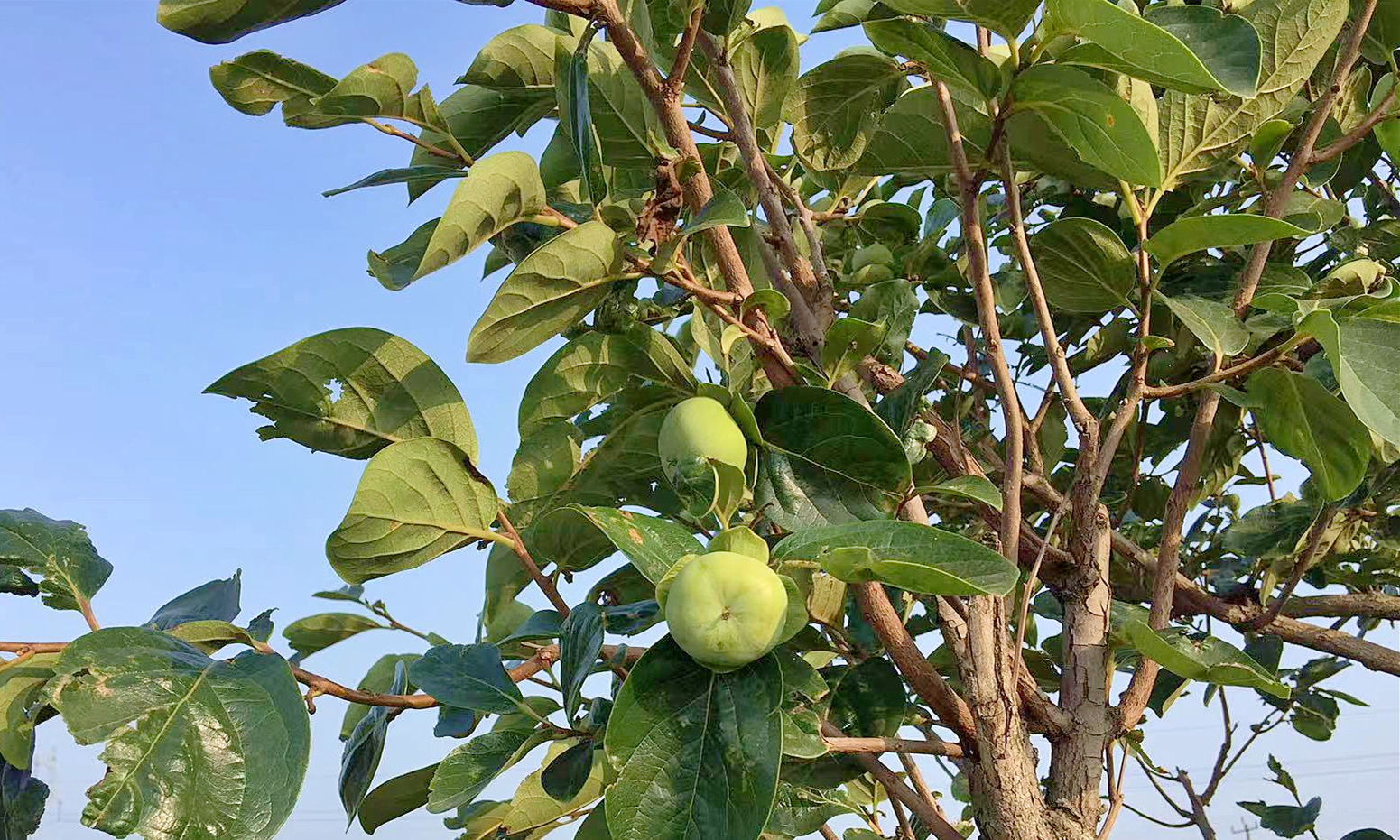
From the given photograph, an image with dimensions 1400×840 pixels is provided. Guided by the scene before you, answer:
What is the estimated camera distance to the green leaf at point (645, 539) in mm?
723

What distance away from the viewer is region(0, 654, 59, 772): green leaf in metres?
0.79

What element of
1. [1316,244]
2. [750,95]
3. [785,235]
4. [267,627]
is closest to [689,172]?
[785,235]

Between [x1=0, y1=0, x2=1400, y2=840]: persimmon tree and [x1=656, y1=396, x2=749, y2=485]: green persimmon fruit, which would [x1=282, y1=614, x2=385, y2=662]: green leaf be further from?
[x1=656, y1=396, x2=749, y2=485]: green persimmon fruit

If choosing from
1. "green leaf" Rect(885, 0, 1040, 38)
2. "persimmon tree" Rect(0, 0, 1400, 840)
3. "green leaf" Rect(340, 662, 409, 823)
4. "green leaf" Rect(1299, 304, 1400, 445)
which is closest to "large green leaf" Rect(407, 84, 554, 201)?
"persimmon tree" Rect(0, 0, 1400, 840)

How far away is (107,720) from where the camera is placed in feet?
2.35

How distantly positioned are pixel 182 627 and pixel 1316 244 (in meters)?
1.46

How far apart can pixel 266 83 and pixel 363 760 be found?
597mm

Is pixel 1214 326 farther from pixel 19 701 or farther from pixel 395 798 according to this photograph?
pixel 19 701

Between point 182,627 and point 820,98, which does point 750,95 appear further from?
point 182,627

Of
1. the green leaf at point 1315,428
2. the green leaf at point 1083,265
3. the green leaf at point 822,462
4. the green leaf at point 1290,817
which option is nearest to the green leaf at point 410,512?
the green leaf at point 822,462

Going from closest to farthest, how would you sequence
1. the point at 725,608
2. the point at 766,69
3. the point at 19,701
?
the point at 725,608 < the point at 19,701 < the point at 766,69

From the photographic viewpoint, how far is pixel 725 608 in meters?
0.68

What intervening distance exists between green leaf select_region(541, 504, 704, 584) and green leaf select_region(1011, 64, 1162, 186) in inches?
18.0

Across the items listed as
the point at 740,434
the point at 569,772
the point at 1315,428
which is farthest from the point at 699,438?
the point at 1315,428
